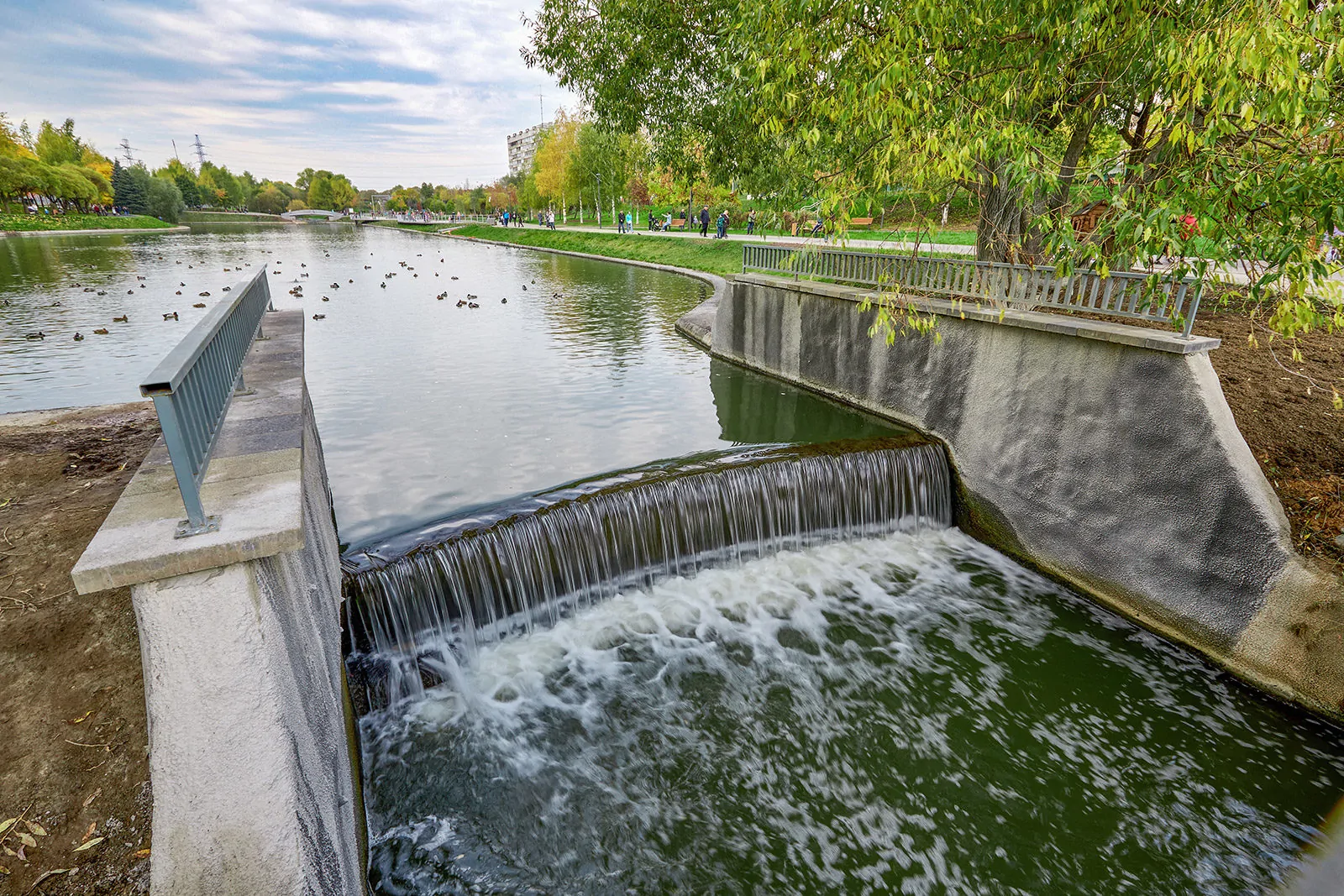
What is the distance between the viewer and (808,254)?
12984mm

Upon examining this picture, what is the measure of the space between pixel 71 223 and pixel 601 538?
286 feet

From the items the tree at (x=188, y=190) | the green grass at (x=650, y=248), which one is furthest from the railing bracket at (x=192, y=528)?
the tree at (x=188, y=190)

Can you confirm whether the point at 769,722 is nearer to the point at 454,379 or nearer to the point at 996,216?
the point at 996,216

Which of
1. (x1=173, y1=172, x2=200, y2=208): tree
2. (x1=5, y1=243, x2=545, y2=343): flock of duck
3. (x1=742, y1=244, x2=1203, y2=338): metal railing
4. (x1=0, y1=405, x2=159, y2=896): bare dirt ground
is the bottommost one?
(x1=5, y1=243, x2=545, y2=343): flock of duck

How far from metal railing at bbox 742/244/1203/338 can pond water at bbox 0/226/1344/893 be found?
2656 millimetres

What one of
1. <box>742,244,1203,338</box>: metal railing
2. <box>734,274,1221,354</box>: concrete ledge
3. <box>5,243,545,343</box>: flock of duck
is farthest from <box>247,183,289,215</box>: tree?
<box>734,274,1221,354</box>: concrete ledge

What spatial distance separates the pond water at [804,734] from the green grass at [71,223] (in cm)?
6976

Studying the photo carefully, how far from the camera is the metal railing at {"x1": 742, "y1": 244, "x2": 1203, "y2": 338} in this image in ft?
24.0

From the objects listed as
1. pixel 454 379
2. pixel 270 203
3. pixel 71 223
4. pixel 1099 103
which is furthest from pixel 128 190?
pixel 1099 103

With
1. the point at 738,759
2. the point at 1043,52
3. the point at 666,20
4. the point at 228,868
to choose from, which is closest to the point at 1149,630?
the point at 738,759

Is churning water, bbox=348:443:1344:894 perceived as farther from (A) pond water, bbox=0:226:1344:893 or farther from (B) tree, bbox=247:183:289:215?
(B) tree, bbox=247:183:289:215

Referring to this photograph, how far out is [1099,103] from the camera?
7.64m

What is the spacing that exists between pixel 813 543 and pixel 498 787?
4959 millimetres

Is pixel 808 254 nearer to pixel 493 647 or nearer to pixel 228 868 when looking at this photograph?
pixel 493 647
